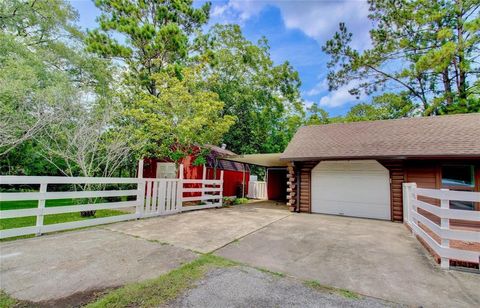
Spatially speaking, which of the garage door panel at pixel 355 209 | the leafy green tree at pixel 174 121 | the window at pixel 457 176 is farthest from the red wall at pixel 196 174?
the window at pixel 457 176

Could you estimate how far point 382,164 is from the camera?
8.37 meters

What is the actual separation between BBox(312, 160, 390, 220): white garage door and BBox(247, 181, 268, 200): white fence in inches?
264

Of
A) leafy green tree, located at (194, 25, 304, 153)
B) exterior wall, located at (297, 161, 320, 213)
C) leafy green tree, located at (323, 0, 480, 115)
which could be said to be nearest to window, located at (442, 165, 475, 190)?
exterior wall, located at (297, 161, 320, 213)

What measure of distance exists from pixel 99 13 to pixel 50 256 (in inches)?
534

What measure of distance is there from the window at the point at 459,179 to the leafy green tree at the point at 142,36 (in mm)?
11711

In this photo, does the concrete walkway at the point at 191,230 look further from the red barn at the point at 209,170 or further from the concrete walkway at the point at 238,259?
the red barn at the point at 209,170

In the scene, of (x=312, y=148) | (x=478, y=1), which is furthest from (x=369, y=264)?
(x=478, y=1)

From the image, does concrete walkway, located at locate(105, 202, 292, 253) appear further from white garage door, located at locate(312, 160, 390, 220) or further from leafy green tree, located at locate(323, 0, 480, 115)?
leafy green tree, located at locate(323, 0, 480, 115)

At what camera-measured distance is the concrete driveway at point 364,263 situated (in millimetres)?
2752

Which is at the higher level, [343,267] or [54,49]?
[54,49]

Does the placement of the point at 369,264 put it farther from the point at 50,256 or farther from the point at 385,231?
the point at 50,256

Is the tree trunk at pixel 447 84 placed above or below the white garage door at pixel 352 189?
above

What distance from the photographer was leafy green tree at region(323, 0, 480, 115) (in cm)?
1312

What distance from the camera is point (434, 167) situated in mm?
7625
